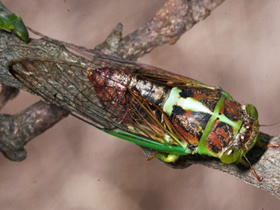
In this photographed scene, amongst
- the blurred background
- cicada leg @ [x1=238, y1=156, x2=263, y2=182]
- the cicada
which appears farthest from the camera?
the blurred background

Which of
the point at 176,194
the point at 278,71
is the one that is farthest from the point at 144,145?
the point at 278,71

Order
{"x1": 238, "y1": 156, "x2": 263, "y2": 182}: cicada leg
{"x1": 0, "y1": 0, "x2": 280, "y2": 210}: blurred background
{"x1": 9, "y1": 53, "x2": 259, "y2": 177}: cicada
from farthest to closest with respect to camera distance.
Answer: {"x1": 0, "y1": 0, "x2": 280, "y2": 210}: blurred background, {"x1": 9, "y1": 53, "x2": 259, "y2": 177}: cicada, {"x1": 238, "y1": 156, "x2": 263, "y2": 182}: cicada leg

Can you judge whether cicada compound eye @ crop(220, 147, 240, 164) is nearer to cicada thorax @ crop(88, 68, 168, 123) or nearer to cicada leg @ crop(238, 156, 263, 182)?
cicada leg @ crop(238, 156, 263, 182)

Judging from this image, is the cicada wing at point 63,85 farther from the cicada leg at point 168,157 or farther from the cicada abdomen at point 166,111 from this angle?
the cicada leg at point 168,157

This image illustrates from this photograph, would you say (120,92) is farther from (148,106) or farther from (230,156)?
(230,156)

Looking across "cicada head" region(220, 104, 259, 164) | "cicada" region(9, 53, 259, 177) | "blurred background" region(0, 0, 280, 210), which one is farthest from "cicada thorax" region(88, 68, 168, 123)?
"blurred background" region(0, 0, 280, 210)

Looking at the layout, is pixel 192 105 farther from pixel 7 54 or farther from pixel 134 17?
pixel 134 17
